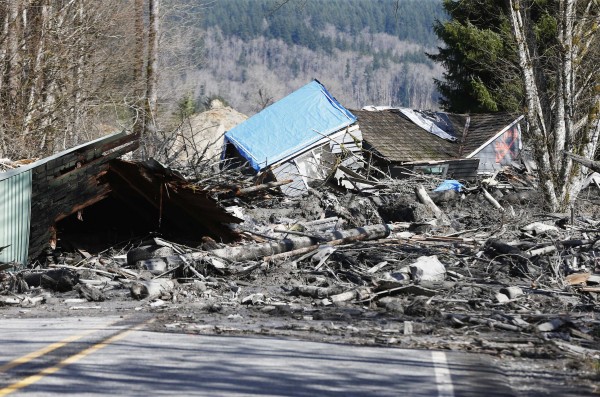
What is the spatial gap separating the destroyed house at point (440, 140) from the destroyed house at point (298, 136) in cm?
198

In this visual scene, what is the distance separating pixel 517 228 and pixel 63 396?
45.5 ft

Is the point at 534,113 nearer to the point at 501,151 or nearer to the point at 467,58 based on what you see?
the point at 501,151

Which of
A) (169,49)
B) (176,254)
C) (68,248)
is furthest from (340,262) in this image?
(169,49)

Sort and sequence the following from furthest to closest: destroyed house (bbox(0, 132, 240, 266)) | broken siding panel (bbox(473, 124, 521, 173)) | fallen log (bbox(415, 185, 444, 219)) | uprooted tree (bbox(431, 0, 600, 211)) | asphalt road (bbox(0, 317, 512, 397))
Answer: broken siding panel (bbox(473, 124, 521, 173)) < uprooted tree (bbox(431, 0, 600, 211)) < fallen log (bbox(415, 185, 444, 219)) < destroyed house (bbox(0, 132, 240, 266)) < asphalt road (bbox(0, 317, 512, 397))

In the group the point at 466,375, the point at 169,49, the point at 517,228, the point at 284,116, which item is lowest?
the point at 466,375

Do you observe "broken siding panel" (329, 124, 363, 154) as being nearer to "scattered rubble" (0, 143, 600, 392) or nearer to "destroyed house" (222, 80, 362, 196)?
"destroyed house" (222, 80, 362, 196)

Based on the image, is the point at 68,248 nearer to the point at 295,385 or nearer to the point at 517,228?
the point at 517,228

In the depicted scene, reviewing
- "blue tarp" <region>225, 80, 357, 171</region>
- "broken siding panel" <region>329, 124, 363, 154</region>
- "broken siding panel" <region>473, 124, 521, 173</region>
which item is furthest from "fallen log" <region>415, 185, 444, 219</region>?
"broken siding panel" <region>473, 124, 521, 173</region>

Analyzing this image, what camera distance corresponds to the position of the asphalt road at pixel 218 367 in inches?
265

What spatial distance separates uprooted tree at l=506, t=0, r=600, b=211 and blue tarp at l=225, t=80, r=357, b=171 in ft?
40.0

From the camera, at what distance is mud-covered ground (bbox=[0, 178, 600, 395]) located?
9.20 m

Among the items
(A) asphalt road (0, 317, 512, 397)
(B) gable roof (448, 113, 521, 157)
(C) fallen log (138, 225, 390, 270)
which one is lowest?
(A) asphalt road (0, 317, 512, 397)

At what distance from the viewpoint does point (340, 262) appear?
1457 cm

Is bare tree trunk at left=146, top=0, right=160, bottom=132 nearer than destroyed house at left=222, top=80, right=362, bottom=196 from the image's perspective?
Yes
